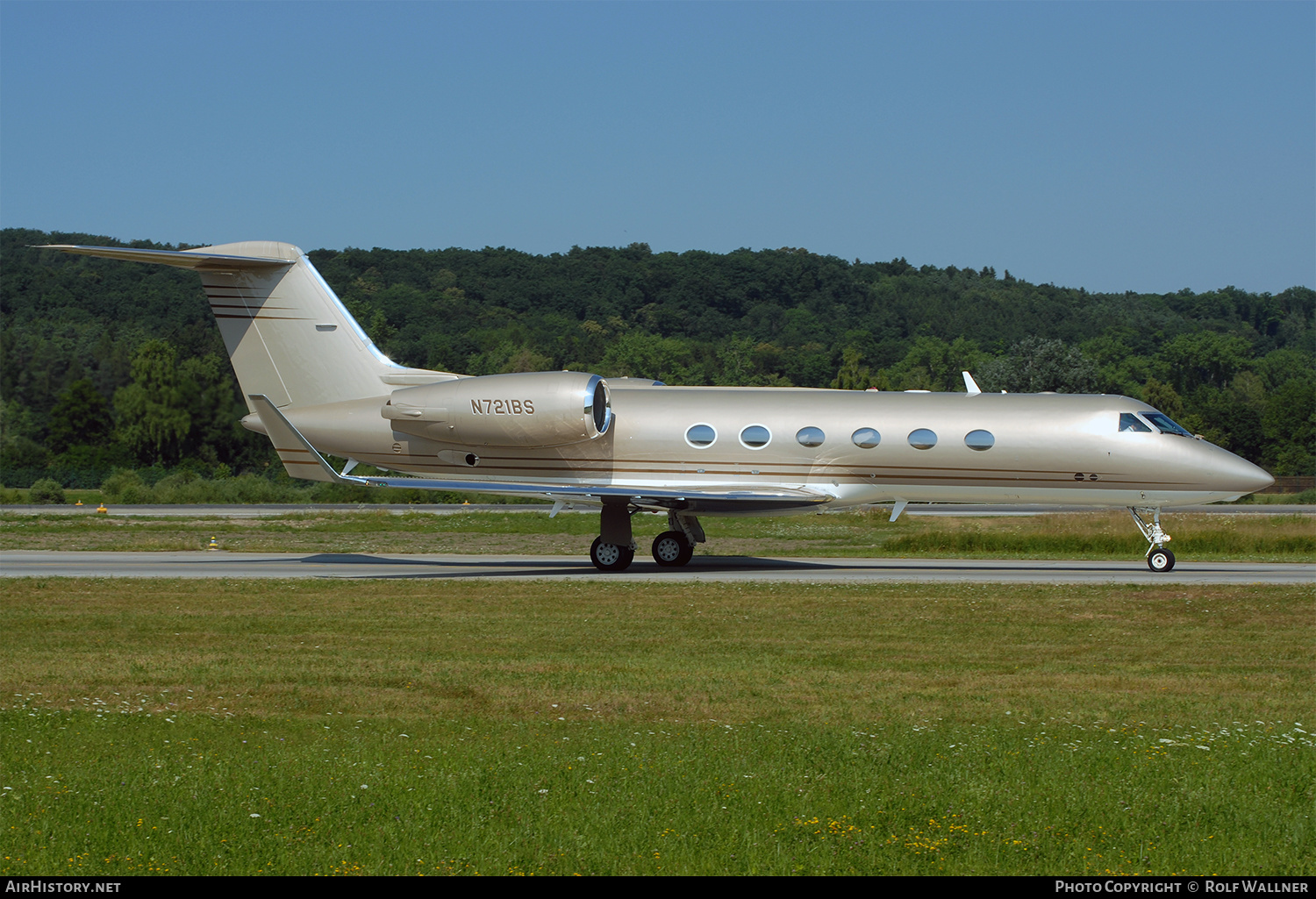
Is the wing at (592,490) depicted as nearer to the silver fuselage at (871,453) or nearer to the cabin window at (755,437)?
the silver fuselage at (871,453)

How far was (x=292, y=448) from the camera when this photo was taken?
2291cm

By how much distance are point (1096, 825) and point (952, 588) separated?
41.9 ft

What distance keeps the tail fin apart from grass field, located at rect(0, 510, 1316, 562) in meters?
5.32

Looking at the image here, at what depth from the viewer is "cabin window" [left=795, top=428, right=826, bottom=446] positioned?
22922 mm

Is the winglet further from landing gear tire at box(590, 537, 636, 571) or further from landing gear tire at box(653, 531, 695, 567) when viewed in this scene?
landing gear tire at box(653, 531, 695, 567)

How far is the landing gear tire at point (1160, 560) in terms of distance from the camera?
2262 cm

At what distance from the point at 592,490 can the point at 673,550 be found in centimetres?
274

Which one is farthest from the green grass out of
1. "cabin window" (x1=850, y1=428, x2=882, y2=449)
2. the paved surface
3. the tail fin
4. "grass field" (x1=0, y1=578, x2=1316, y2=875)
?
the paved surface

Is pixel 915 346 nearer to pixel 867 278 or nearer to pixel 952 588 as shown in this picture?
pixel 867 278

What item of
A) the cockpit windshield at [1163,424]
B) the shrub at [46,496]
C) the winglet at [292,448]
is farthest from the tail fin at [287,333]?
the shrub at [46,496]

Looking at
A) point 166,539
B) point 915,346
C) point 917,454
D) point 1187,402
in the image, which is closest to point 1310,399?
point 1187,402

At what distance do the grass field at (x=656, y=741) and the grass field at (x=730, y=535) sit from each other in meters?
12.4

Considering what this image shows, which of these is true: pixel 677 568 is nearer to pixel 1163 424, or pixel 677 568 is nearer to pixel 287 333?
pixel 287 333

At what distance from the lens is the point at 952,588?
1944cm
